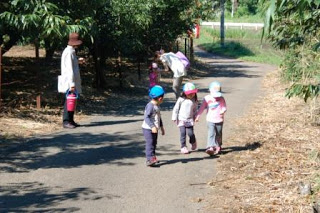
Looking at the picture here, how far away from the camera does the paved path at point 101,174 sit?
5539mm

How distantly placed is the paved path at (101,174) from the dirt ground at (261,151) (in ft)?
1.10

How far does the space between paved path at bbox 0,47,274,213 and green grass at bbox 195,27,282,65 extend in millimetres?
27949

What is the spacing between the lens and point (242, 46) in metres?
49.1

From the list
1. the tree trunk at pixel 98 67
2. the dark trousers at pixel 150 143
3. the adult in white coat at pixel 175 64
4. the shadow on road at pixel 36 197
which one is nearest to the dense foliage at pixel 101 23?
the tree trunk at pixel 98 67

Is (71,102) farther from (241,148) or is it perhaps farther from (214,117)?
(241,148)

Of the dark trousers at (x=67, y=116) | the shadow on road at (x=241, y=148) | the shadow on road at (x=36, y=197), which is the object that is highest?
the dark trousers at (x=67, y=116)

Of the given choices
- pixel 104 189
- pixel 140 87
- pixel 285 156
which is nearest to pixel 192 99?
pixel 285 156

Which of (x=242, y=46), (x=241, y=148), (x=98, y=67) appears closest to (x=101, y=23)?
(x=98, y=67)

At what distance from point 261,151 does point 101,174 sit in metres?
2.89

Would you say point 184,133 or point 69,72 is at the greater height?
point 69,72

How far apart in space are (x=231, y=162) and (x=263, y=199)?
71.1 inches

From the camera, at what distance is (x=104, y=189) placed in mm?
6066

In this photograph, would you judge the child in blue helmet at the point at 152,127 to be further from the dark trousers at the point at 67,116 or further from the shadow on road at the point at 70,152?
the dark trousers at the point at 67,116

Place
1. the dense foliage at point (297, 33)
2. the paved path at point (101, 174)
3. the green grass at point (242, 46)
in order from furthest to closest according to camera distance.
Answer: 1. the green grass at point (242, 46)
2. the paved path at point (101, 174)
3. the dense foliage at point (297, 33)
